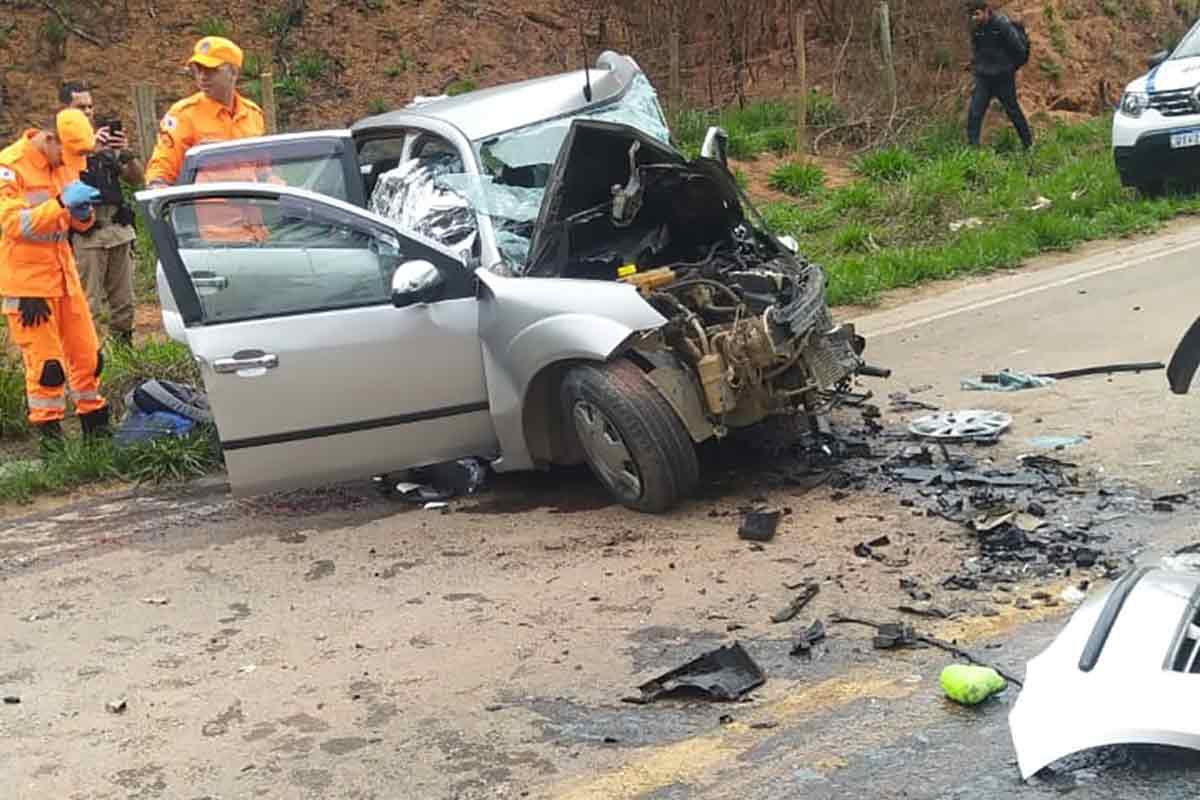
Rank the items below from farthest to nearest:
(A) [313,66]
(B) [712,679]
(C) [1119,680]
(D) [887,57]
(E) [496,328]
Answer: (A) [313,66], (D) [887,57], (E) [496,328], (B) [712,679], (C) [1119,680]

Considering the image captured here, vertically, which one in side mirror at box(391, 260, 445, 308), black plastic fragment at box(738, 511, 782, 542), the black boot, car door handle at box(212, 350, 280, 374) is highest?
side mirror at box(391, 260, 445, 308)

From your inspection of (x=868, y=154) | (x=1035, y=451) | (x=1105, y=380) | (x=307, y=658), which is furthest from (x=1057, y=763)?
(x=868, y=154)

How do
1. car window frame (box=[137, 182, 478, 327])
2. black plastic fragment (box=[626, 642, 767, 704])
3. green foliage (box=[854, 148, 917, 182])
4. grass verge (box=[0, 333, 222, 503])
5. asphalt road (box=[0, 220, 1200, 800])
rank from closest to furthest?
asphalt road (box=[0, 220, 1200, 800]), black plastic fragment (box=[626, 642, 767, 704]), car window frame (box=[137, 182, 478, 327]), grass verge (box=[0, 333, 222, 503]), green foliage (box=[854, 148, 917, 182])

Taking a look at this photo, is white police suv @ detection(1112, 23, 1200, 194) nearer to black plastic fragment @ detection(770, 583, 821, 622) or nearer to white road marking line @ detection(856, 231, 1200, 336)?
white road marking line @ detection(856, 231, 1200, 336)

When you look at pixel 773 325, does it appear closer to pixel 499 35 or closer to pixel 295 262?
pixel 295 262

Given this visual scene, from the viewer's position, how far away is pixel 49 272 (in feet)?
25.0

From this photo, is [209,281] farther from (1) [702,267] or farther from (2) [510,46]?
(2) [510,46]

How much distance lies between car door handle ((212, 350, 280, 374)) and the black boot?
2.14 metres

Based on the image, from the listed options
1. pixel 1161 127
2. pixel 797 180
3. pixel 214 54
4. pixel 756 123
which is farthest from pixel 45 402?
pixel 756 123

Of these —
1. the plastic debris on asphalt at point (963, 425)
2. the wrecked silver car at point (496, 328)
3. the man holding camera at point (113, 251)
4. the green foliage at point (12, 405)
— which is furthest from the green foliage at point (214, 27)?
the plastic debris on asphalt at point (963, 425)

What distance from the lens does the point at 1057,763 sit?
359 cm

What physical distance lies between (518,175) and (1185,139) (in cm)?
801

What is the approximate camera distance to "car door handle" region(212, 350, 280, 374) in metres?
6.04

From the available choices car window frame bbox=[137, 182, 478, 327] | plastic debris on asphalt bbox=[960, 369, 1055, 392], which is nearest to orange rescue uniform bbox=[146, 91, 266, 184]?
car window frame bbox=[137, 182, 478, 327]
